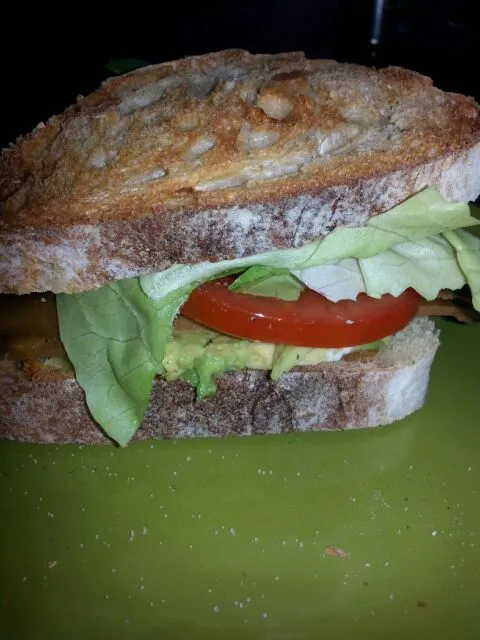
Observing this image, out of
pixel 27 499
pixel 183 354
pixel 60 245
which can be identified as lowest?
pixel 27 499

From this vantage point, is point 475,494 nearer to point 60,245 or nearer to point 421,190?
point 421,190

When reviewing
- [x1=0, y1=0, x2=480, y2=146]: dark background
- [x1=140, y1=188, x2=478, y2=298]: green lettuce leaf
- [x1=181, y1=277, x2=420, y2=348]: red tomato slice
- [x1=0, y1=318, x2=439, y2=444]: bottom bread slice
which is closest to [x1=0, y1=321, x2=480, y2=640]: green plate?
[x1=0, y1=318, x2=439, y2=444]: bottom bread slice

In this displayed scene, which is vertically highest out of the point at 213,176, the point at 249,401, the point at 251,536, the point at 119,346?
the point at 213,176

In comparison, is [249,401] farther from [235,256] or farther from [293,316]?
[235,256]

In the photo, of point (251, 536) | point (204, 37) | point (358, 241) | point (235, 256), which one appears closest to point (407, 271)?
point (358, 241)

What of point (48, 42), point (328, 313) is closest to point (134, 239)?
point (328, 313)

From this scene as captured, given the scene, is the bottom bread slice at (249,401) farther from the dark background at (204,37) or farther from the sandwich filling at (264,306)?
the dark background at (204,37)

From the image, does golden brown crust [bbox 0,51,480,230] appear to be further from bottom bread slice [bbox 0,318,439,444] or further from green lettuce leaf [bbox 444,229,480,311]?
bottom bread slice [bbox 0,318,439,444]
